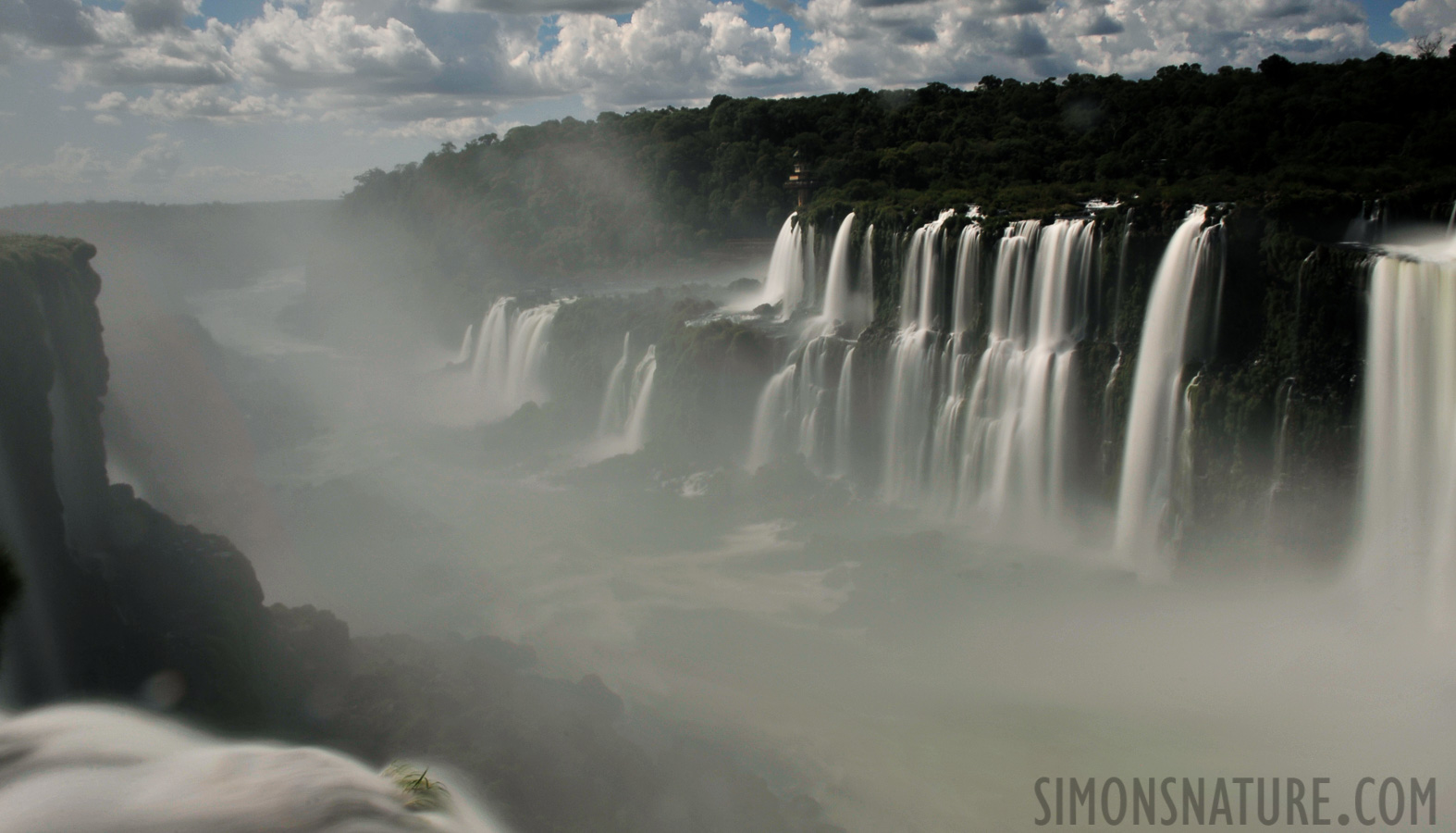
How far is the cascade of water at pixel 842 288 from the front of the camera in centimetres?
2797

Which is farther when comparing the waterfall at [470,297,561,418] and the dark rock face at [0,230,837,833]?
the waterfall at [470,297,561,418]

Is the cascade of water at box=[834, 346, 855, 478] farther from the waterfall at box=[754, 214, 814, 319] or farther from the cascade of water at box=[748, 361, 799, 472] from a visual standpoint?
the waterfall at box=[754, 214, 814, 319]

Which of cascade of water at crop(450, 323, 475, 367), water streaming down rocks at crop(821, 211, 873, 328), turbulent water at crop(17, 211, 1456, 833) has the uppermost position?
water streaming down rocks at crop(821, 211, 873, 328)

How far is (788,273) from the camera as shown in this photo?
3281 cm

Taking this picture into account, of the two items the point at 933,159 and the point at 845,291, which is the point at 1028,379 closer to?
the point at 845,291

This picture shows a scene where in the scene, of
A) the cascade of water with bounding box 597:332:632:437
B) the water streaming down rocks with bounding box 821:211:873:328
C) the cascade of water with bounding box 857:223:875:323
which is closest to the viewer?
the cascade of water with bounding box 857:223:875:323

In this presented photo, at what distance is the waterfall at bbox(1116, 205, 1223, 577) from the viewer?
1822 centimetres

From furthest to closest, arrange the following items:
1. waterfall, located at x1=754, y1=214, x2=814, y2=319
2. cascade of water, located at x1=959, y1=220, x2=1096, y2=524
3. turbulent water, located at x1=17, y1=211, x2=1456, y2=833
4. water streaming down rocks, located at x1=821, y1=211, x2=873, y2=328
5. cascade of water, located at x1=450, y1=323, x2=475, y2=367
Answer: cascade of water, located at x1=450, y1=323, x2=475, y2=367 → waterfall, located at x1=754, y1=214, x2=814, y2=319 → water streaming down rocks, located at x1=821, y1=211, x2=873, y2=328 → cascade of water, located at x1=959, y1=220, x2=1096, y2=524 → turbulent water, located at x1=17, y1=211, x2=1456, y2=833

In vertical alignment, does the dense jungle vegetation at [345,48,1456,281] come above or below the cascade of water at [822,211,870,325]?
above

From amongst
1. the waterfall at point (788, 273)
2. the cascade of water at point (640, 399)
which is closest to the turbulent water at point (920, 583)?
the cascade of water at point (640, 399)

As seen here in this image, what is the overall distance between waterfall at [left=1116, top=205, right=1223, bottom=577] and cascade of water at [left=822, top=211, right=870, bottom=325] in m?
10.1

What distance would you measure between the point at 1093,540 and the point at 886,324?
29.2 ft

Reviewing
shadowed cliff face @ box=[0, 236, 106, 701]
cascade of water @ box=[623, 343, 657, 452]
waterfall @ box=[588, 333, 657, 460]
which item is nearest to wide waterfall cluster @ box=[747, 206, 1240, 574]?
cascade of water @ box=[623, 343, 657, 452]

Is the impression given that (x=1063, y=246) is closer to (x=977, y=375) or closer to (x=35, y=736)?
(x=977, y=375)
